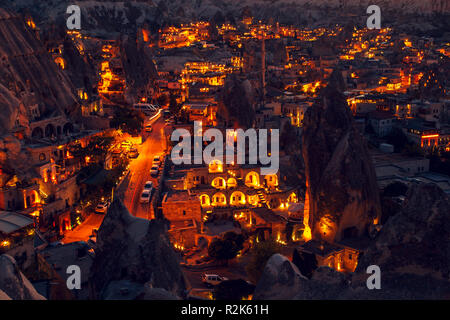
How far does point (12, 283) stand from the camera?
15.6 m

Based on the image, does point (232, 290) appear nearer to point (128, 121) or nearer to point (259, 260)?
point (259, 260)

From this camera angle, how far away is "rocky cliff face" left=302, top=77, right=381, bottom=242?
33094 millimetres

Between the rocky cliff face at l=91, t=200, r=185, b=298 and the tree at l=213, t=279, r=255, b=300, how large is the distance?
5512mm


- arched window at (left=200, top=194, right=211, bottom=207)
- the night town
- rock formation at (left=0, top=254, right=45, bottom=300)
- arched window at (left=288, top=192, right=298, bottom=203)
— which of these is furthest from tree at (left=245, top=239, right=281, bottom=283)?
rock formation at (left=0, top=254, right=45, bottom=300)

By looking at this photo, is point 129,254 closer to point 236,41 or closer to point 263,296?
point 263,296

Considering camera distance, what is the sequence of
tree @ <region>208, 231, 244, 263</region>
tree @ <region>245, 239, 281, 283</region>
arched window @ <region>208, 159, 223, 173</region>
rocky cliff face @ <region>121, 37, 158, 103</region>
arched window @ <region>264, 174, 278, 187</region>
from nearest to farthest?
tree @ <region>245, 239, 281, 283</region>, tree @ <region>208, 231, 244, 263</region>, arched window @ <region>208, 159, 223, 173</region>, arched window @ <region>264, 174, 278, 187</region>, rocky cliff face @ <region>121, 37, 158, 103</region>

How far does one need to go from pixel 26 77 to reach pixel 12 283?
34269 mm

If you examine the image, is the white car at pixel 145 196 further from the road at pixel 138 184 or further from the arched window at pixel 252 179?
the arched window at pixel 252 179

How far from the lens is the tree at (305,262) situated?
3038 cm

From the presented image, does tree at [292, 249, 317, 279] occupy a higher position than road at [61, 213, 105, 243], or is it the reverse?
road at [61, 213, 105, 243]

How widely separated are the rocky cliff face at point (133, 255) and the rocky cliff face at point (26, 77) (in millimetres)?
23752

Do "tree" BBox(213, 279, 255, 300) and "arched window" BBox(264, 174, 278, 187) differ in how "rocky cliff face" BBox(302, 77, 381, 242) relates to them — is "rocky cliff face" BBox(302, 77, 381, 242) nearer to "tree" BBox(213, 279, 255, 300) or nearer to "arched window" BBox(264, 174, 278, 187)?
"arched window" BBox(264, 174, 278, 187)
